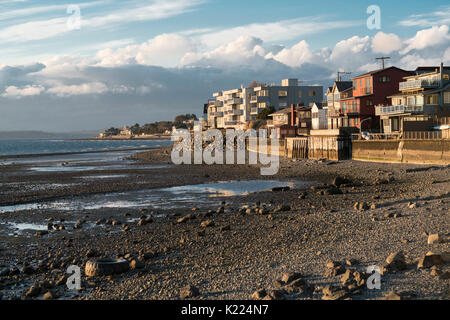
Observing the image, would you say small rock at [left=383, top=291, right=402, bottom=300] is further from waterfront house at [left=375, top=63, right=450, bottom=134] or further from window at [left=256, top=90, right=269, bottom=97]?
window at [left=256, top=90, right=269, bottom=97]

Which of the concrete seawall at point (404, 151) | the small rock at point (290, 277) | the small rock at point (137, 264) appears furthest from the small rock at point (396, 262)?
the concrete seawall at point (404, 151)

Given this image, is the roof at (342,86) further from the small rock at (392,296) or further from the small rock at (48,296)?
the small rock at (48,296)

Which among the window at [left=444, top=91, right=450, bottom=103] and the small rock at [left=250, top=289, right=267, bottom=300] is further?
the window at [left=444, top=91, right=450, bottom=103]

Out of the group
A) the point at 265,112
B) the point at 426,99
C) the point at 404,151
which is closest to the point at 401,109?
the point at 426,99

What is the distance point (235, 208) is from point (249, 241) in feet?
27.5

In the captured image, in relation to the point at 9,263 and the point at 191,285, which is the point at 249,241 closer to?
the point at 191,285

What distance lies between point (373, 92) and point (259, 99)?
192ft

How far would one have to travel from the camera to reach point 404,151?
45.5 metres

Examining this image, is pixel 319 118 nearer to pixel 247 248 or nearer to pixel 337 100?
pixel 337 100

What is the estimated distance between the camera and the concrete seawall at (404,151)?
40750 mm

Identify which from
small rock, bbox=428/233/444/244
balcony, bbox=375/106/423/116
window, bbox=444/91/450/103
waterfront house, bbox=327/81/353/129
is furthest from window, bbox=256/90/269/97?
small rock, bbox=428/233/444/244

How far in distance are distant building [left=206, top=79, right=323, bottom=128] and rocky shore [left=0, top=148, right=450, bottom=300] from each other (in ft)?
327

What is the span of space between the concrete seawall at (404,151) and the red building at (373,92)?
20301 millimetres

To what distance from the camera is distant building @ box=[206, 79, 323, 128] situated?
422ft
